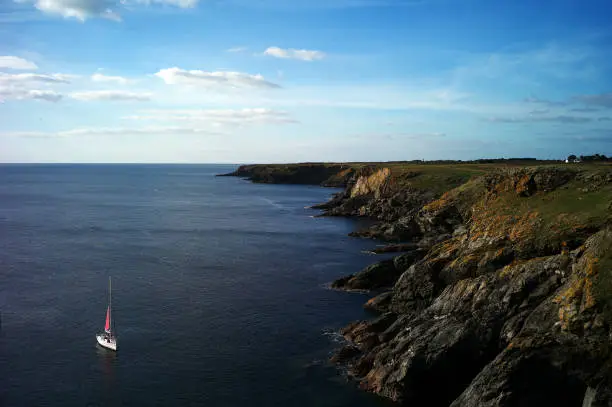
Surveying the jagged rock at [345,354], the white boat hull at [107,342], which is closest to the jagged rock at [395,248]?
the jagged rock at [345,354]

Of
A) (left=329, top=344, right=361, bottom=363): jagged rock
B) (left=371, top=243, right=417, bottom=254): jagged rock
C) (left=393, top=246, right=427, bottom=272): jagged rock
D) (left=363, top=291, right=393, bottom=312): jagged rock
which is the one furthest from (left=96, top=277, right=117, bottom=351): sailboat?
(left=371, top=243, right=417, bottom=254): jagged rock

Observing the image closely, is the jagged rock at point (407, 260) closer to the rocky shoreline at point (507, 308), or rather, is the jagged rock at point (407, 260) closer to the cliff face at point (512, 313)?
the rocky shoreline at point (507, 308)

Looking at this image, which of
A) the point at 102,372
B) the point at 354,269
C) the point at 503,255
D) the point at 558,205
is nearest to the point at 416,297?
the point at 503,255

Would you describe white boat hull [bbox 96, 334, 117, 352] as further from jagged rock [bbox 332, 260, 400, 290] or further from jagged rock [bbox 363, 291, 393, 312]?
jagged rock [bbox 332, 260, 400, 290]

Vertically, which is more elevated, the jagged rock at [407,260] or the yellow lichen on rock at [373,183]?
the yellow lichen on rock at [373,183]

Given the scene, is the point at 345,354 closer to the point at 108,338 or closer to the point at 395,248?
the point at 108,338

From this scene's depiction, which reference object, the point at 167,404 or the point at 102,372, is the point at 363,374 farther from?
the point at 102,372
